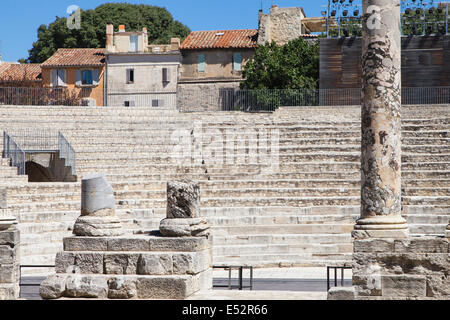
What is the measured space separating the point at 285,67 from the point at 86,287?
30686 millimetres

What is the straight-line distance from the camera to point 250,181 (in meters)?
23.9

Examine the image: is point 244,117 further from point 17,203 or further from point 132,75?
point 132,75


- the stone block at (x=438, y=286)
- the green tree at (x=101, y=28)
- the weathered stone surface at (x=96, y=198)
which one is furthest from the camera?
the green tree at (x=101, y=28)

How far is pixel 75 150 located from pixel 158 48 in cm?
2339

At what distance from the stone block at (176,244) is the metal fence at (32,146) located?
13.0 metres

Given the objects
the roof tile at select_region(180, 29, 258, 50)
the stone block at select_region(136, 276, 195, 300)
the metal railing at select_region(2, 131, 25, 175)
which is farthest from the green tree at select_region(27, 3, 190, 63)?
the stone block at select_region(136, 276, 195, 300)

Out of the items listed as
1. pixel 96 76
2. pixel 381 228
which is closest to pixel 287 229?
pixel 381 228

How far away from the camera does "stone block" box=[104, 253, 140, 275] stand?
12.5 m

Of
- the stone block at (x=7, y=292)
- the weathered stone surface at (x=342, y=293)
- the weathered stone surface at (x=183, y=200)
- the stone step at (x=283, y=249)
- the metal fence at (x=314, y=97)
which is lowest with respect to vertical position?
the stone step at (x=283, y=249)

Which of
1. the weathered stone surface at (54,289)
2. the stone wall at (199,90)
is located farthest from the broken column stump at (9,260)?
the stone wall at (199,90)

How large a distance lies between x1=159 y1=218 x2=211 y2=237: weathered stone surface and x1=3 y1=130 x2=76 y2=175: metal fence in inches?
506

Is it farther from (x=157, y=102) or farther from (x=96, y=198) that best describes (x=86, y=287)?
(x=157, y=102)

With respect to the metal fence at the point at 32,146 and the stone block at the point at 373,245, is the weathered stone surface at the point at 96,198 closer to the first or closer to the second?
the stone block at the point at 373,245

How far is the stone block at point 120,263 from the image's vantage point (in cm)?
1255
